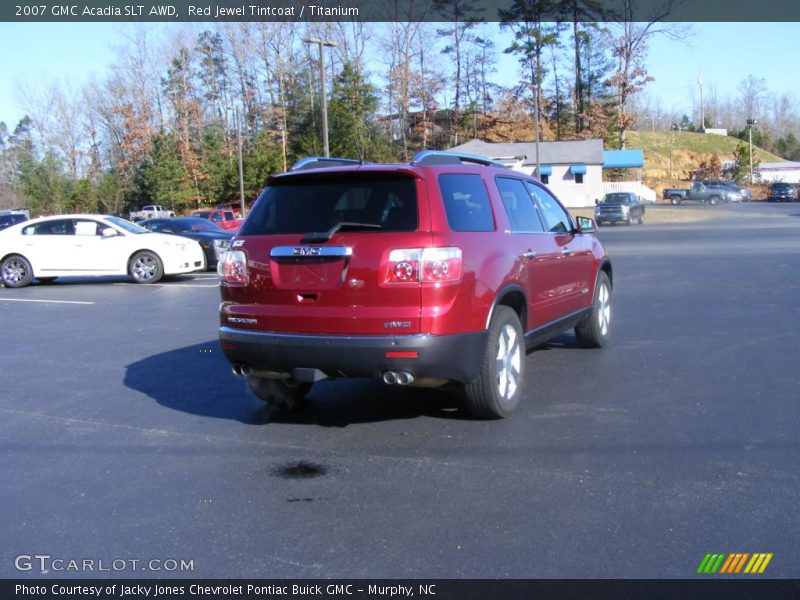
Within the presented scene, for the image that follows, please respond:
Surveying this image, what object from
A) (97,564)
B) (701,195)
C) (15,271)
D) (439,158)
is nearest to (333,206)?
(439,158)

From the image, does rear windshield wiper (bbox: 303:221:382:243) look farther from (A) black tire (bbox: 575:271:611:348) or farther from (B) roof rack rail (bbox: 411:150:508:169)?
(A) black tire (bbox: 575:271:611:348)

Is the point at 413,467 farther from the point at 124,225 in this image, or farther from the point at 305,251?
the point at 124,225

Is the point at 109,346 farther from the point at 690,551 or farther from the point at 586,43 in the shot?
the point at 586,43

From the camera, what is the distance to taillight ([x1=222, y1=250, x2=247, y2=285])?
18.1 ft

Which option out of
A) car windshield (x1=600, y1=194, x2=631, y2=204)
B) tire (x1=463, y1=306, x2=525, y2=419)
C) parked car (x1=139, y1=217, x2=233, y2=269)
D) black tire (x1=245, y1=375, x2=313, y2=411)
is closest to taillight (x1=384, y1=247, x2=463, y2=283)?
tire (x1=463, y1=306, x2=525, y2=419)

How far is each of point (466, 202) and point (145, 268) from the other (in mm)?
12393

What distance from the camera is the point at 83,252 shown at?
1633 centimetres

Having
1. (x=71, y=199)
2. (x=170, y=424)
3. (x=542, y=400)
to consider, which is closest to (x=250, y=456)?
(x=170, y=424)

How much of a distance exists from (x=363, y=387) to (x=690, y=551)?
12.4 ft

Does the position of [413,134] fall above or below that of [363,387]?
above

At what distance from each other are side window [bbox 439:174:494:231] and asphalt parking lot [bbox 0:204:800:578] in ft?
4.89

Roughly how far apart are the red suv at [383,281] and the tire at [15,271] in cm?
1253

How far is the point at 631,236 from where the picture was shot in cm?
3045

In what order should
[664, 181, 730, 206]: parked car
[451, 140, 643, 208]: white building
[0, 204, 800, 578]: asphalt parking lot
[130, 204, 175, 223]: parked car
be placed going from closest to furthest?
1. [0, 204, 800, 578]: asphalt parking lot
2. [130, 204, 175, 223]: parked car
3. [451, 140, 643, 208]: white building
4. [664, 181, 730, 206]: parked car
